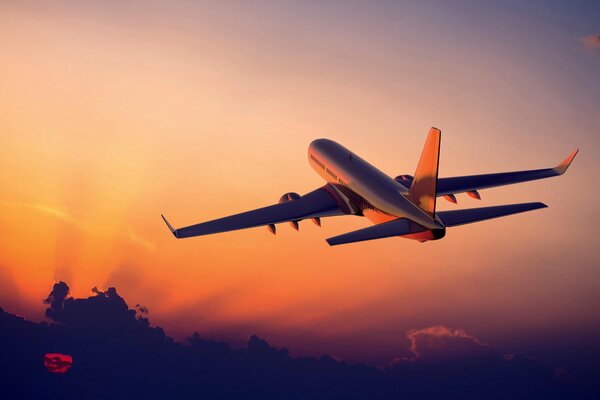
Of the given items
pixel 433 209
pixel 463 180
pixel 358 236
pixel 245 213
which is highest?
pixel 463 180

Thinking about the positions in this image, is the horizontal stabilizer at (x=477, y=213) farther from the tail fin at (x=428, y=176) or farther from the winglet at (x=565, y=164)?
the winglet at (x=565, y=164)

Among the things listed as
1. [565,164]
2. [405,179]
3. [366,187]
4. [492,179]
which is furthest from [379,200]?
[565,164]

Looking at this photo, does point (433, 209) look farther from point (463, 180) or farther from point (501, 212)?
point (463, 180)

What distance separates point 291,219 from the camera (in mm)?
62000

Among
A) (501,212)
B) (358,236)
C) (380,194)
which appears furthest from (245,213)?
Answer: (501,212)

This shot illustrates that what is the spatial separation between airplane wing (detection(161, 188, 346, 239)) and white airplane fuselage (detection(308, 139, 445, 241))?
2.23 metres

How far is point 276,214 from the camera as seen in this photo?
6294cm

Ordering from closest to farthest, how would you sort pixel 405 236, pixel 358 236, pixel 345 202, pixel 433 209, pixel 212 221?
pixel 358 236 → pixel 433 209 → pixel 405 236 → pixel 212 221 → pixel 345 202

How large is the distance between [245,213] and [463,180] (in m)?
24.4

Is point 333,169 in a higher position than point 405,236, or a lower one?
higher

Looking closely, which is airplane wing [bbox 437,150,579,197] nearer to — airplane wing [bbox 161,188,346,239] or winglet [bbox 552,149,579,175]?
winglet [bbox 552,149,579,175]

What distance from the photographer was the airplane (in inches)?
1992

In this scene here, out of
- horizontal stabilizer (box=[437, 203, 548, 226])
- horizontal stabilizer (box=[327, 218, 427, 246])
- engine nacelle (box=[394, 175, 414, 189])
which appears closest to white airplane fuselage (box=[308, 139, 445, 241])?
horizontal stabilizer (box=[327, 218, 427, 246])

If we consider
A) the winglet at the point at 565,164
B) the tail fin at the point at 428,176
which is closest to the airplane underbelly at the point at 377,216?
the tail fin at the point at 428,176
